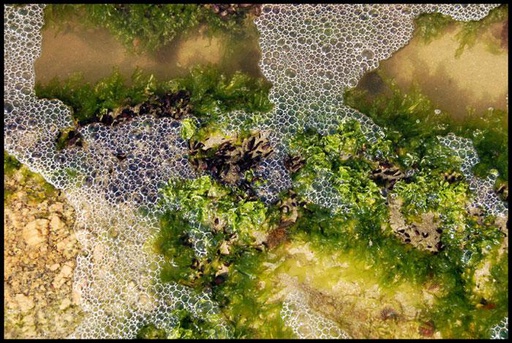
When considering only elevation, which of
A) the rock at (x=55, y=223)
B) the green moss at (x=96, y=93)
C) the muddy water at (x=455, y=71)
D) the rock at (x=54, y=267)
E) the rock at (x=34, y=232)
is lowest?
the rock at (x=54, y=267)

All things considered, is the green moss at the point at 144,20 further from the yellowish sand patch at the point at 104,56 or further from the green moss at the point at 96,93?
the green moss at the point at 96,93

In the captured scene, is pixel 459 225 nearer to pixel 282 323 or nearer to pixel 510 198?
pixel 510 198

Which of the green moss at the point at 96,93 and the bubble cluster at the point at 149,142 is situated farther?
the green moss at the point at 96,93

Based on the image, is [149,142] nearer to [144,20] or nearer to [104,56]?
[104,56]

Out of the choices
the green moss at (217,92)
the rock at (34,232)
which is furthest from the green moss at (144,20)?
the rock at (34,232)

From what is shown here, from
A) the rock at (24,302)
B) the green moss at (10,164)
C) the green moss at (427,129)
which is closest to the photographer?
the rock at (24,302)

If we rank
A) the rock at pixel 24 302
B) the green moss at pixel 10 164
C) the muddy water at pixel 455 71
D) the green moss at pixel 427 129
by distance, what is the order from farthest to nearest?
the muddy water at pixel 455 71, the green moss at pixel 427 129, the green moss at pixel 10 164, the rock at pixel 24 302

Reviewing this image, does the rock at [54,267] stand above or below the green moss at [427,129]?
below

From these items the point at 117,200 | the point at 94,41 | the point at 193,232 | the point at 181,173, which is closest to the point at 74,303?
the point at 117,200

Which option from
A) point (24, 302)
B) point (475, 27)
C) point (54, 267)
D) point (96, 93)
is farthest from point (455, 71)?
point (24, 302)
